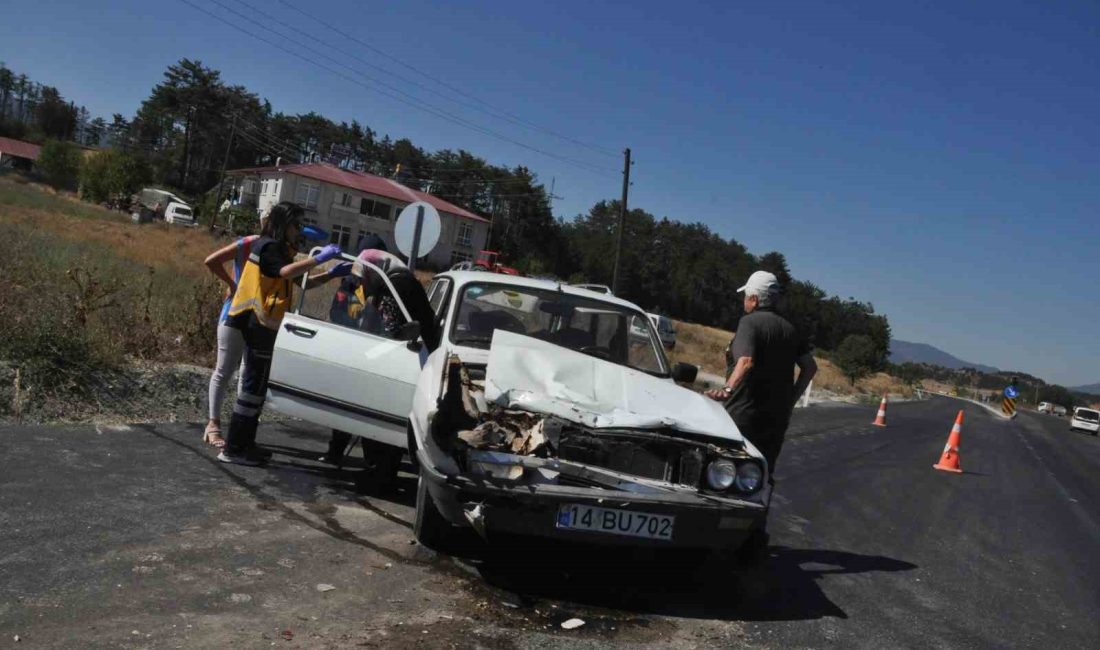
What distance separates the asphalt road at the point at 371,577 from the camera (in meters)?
3.66

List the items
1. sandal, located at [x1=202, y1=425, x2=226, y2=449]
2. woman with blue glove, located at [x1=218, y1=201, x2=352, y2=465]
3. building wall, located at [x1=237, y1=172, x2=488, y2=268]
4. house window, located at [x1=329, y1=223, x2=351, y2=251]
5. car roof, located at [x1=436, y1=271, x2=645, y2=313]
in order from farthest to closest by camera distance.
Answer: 1. house window, located at [x1=329, y1=223, x2=351, y2=251]
2. building wall, located at [x1=237, y1=172, x2=488, y2=268]
3. sandal, located at [x1=202, y1=425, x2=226, y2=449]
4. car roof, located at [x1=436, y1=271, x2=645, y2=313]
5. woman with blue glove, located at [x1=218, y1=201, x2=352, y2=465]

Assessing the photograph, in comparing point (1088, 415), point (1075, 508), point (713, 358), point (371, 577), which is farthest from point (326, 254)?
point (1088, 415)

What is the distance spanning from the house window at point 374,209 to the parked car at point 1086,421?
5376cm

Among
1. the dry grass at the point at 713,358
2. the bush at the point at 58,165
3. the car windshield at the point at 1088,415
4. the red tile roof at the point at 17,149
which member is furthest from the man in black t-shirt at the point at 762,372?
the red tile roof at the point at 17,149

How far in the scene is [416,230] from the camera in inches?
413

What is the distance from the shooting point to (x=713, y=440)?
4.70 m

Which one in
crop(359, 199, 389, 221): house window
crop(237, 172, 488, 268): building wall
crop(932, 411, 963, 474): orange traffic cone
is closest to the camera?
crop(932, 411, 963, 474): orange traffic cone

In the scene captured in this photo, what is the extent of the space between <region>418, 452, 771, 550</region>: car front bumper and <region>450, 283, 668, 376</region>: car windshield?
6.19 ft

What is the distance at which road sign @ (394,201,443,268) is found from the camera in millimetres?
10477

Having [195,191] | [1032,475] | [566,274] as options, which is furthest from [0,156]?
[1032,475]

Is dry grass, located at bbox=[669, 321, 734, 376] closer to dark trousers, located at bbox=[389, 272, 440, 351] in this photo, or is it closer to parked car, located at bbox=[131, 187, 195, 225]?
dark trousers, located at bbox=[389, 272, 440, 351]

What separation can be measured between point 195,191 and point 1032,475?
101251 millimetres

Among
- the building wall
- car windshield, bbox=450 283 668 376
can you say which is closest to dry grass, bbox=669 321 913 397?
the building wall

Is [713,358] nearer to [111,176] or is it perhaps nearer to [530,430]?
[530,430]
